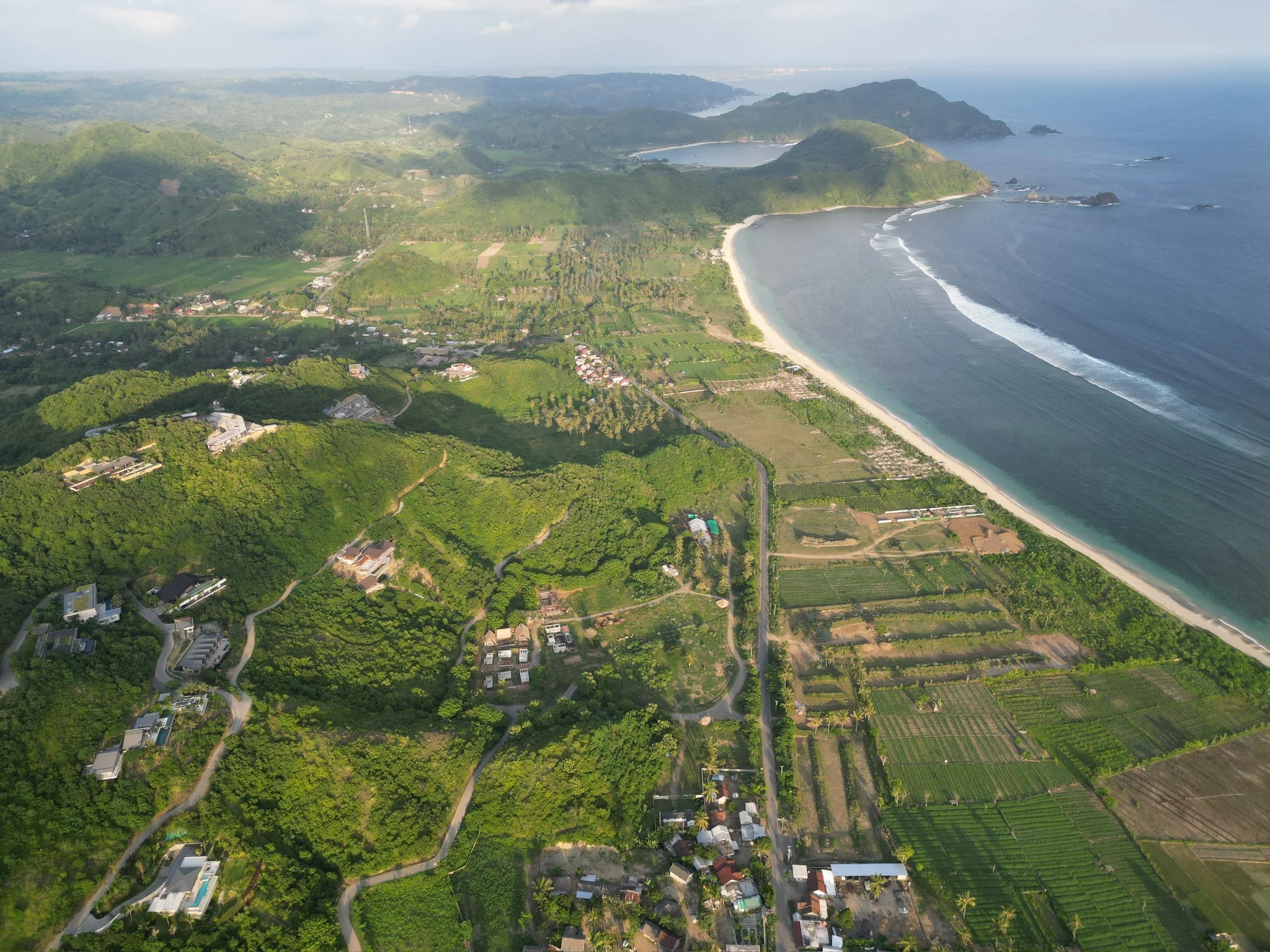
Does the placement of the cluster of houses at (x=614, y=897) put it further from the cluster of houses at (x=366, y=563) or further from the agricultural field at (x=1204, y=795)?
the agricultural field at (x=1204, y=795)

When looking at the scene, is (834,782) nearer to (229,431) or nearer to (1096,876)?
(1096,876)

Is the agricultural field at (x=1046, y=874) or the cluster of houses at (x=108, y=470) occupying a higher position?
the cluster of houses at (x=108, y=470)

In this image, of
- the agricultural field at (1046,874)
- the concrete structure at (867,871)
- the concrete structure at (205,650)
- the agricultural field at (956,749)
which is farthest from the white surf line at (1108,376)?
the concrete structure at (205,650)

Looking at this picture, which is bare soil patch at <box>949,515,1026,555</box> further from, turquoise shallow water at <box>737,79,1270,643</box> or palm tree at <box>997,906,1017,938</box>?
palm tree at <box>997,906,1017,938</box>

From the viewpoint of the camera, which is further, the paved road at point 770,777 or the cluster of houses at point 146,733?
the paved road at point 770,777

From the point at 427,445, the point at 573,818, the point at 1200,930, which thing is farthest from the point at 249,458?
the point at 1200,930

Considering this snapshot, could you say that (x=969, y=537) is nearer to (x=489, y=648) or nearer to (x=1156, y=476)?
(x=1156, y=476)
